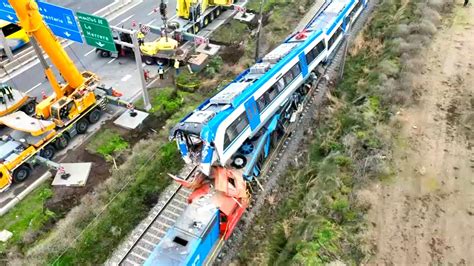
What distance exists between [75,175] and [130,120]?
16.2 ft

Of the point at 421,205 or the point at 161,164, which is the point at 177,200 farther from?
the point at 421,205

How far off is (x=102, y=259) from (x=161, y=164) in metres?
5.67

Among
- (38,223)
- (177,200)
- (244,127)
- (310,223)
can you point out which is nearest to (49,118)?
(38,223)

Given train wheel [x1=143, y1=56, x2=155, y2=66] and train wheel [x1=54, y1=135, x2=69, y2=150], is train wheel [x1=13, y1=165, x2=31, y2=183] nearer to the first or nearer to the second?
train wheel [x1=54, y1=135, x2=69, y2=150]

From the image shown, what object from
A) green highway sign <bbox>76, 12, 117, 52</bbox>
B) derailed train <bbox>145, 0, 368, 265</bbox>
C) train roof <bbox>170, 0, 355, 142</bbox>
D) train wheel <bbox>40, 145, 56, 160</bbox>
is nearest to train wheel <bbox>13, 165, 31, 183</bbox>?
train wheel <bbox>40, 145, 56, 160</bbox>

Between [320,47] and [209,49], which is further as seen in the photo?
[209,49]

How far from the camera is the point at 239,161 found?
1784 centimetres

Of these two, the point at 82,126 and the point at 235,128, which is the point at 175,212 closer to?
the point at 235,128

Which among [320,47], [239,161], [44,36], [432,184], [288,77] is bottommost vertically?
[432,184]

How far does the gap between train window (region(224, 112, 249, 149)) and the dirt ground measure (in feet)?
21.1

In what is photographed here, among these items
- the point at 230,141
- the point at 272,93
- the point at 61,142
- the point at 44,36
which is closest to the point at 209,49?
the point at 272,93

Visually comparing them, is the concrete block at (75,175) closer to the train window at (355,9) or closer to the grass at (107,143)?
the grass at (107,143)

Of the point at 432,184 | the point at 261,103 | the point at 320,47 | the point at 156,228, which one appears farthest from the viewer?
the point at 320,47

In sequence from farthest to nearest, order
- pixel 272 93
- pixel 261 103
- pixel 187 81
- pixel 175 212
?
pixel 187 81 < pixel 272 93 < pixel 261 103 < pixel 175 212
